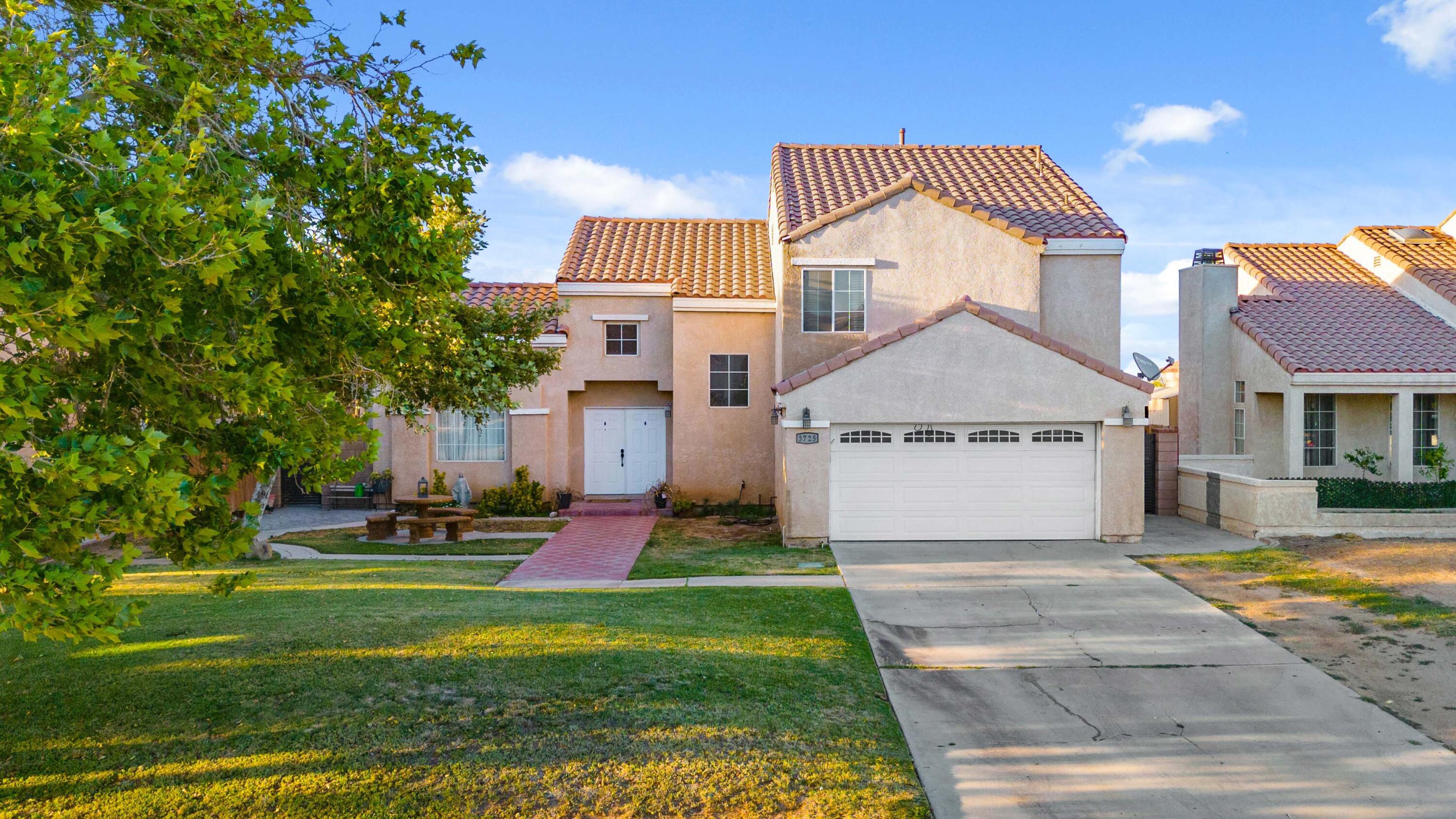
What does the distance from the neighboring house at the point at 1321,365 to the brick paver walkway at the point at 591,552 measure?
11723 millimetres

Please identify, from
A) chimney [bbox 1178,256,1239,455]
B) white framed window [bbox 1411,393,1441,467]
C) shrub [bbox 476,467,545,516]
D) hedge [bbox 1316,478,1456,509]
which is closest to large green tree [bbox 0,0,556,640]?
shrub [bbox 476,467,545,516]

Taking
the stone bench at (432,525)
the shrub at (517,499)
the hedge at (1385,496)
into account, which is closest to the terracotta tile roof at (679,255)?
the shrub at (517,499)

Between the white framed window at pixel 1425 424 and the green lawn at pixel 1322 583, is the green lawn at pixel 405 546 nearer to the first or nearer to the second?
the green lawn at pixel 1322 583

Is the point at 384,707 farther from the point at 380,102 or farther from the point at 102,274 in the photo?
the point at 380,102

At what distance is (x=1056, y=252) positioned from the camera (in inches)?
655

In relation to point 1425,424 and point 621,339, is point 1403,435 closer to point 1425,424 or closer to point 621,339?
point 1425,424

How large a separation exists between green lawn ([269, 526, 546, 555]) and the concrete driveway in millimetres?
6987

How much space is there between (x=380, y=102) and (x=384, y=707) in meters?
4.31

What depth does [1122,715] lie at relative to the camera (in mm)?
7047

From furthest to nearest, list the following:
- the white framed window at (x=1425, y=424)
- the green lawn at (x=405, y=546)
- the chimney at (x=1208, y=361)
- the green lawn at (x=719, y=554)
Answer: the chimney at (x=1208, y=361) < the white framed window at (x=1425, y=424) < the green lawn at (x=405, y=546) < the green lawn at (x=719, y=554)

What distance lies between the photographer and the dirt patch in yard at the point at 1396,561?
11.7m

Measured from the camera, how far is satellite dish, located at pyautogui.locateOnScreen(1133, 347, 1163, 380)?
1931 centimetres

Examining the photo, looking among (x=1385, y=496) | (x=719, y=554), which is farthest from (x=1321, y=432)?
(x=719, y=554)

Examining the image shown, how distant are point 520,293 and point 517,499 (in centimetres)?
496
